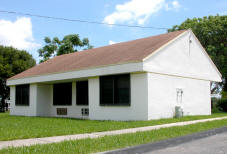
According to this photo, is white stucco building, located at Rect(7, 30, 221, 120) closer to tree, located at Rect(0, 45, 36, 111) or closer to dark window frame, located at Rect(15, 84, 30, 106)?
dark window frame, located at Rect(15, 84, 30, 106)

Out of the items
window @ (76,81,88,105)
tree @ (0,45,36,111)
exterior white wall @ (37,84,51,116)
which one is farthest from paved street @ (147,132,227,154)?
tree @ (0,45,36,111)

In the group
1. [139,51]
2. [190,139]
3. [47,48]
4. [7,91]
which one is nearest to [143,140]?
[190,139]

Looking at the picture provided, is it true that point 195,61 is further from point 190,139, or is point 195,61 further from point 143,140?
point 143,140

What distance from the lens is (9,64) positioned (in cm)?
3734

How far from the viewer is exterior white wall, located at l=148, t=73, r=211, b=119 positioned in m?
15.6

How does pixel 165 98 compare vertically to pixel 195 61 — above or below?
below

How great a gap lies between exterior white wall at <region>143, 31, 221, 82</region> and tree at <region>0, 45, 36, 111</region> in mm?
25027

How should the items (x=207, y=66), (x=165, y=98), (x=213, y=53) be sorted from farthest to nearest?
(x=213, y=53)
(x=207, y=66)
(x=165, y=98)

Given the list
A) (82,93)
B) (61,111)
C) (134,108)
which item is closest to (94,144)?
(134,108)

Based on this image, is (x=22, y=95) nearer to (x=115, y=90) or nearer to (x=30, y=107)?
(x=30, y=107)

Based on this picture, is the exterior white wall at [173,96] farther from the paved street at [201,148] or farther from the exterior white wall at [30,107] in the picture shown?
the exterior white wall at [30,107]

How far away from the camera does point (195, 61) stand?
769 inches

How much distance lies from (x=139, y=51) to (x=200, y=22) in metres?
16.8

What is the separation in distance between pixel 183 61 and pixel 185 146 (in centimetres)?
1046
